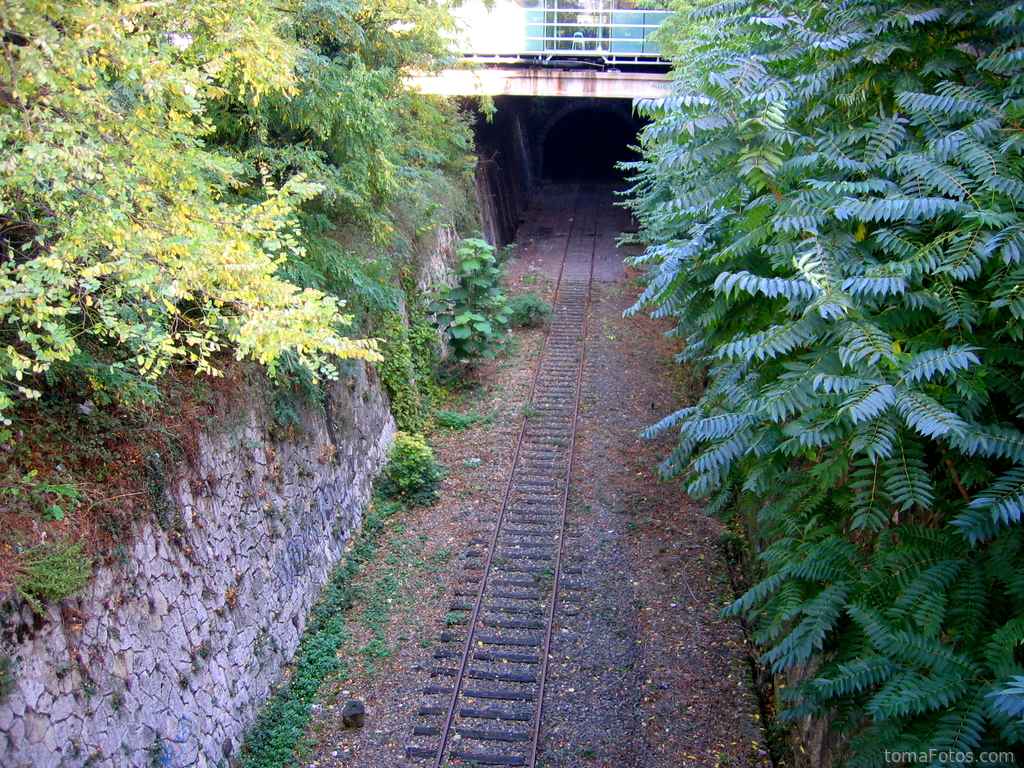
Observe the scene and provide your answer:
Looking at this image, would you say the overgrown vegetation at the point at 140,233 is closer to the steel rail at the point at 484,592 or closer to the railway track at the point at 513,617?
the steel rail at the point at 484,592

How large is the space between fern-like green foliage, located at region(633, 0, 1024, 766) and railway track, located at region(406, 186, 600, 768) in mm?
3214

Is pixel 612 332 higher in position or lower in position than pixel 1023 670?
lower

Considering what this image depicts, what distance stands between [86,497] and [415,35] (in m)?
9.81

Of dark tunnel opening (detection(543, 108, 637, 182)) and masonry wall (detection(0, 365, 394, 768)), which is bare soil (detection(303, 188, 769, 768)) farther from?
dark tunnel opening (detection(543, 108, 637, 182))

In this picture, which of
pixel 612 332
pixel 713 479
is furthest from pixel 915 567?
pixel 612 332

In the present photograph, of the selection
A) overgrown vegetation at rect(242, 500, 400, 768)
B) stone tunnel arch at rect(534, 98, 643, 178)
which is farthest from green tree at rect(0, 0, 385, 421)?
stone tunnel arch at rect(534, 98, 643, 178)

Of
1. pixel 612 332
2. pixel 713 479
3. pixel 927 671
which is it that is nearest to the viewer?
pixel 927 671

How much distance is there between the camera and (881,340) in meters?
5.03

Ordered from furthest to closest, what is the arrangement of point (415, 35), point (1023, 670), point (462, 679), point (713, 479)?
point (415, 35) → point (462, 679) → point (713, 479) → point (1023, 670)

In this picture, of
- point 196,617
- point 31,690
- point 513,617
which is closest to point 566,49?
point 513,617

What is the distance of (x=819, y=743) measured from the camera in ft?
22.9

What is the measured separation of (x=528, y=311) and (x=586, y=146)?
20547 mm

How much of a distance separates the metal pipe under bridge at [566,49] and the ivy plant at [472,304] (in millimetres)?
6570

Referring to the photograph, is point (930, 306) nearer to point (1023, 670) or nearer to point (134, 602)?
point (1023, 670)
